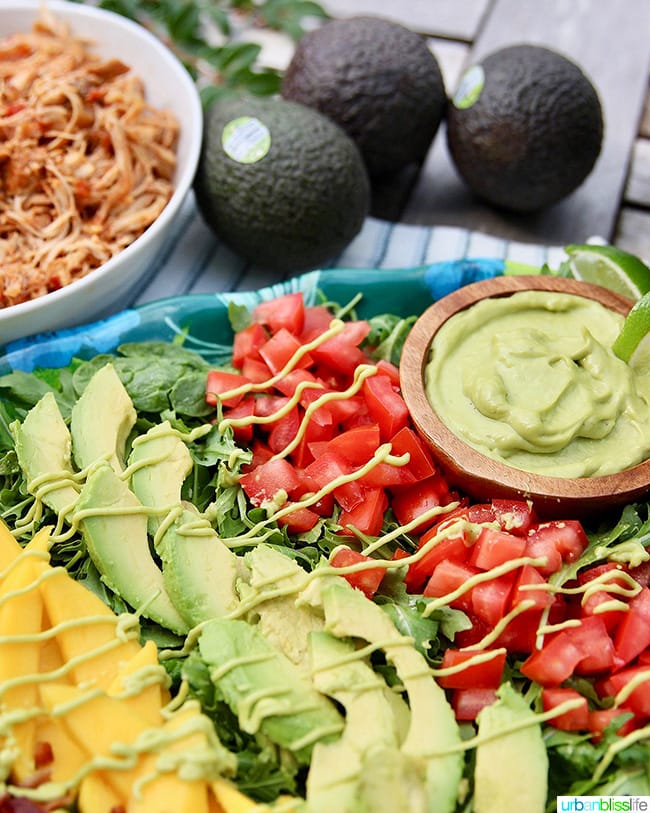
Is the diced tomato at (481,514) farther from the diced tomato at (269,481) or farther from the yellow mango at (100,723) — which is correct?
the yellow mango at (100,723)

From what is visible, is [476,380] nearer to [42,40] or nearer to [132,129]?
[132,129]

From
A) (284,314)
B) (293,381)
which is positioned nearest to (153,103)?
(284,314)

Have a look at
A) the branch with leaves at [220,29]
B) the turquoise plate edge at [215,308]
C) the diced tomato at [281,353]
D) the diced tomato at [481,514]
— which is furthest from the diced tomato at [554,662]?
the branch with leaves at [220,29]

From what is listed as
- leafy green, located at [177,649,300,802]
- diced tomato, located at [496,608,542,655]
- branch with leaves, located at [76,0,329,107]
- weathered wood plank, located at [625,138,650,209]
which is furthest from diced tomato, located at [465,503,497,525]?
weathered wood plank, located at [625,138,650,209]

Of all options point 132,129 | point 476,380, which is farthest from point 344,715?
point 132,129

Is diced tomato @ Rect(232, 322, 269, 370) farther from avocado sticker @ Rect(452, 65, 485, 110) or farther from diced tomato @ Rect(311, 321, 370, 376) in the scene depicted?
avocado sticker @ Rect(452, 65, 485, 110)
